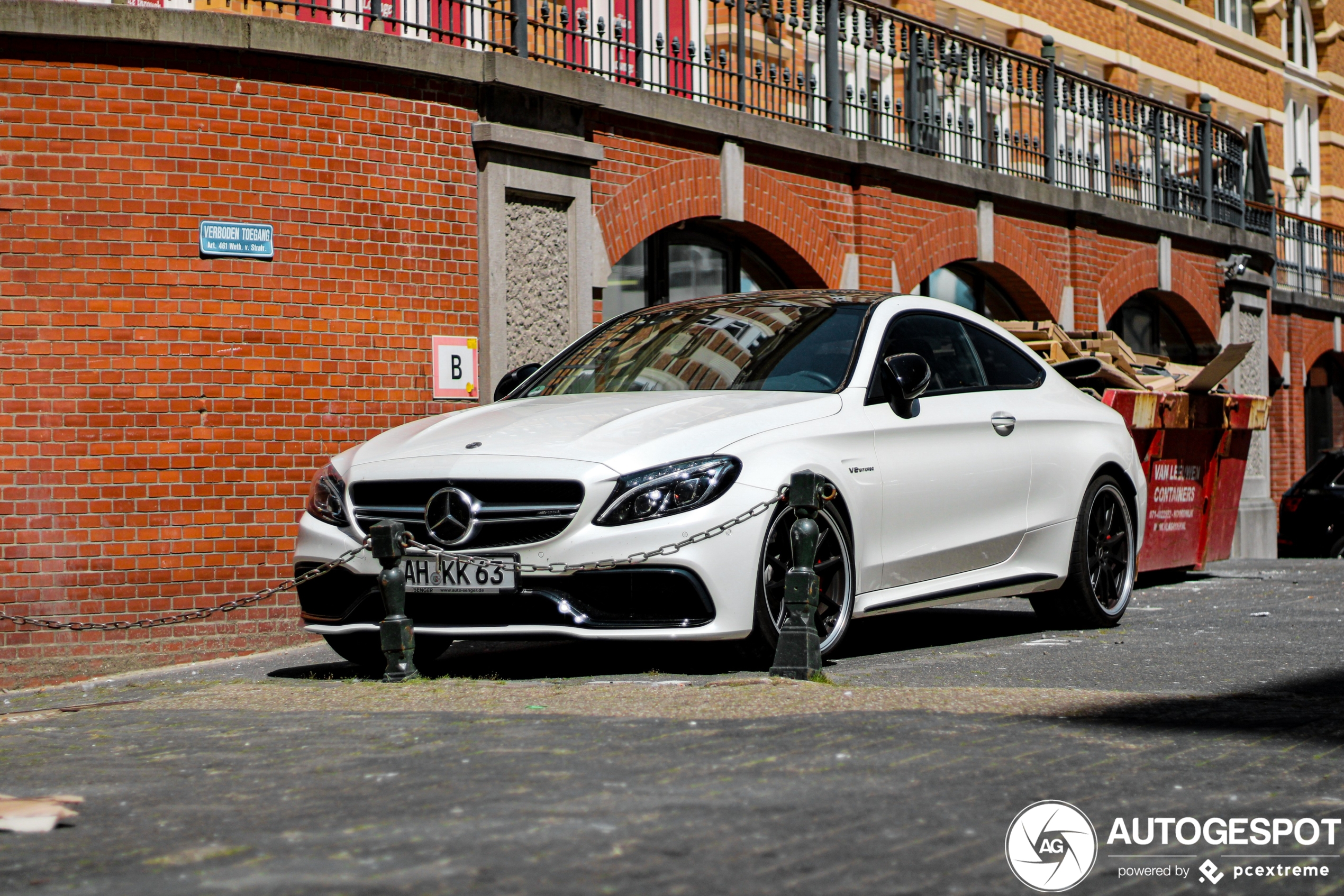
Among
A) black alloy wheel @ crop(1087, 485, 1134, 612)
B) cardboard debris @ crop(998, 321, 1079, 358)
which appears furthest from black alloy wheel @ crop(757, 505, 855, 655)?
cardboard debris @ crop(998, 321, 1079, 358)

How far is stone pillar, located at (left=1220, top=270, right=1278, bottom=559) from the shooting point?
20.9 m

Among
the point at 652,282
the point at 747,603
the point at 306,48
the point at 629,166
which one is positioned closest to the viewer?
the point at 747,603

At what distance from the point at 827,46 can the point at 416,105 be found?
5343 mm

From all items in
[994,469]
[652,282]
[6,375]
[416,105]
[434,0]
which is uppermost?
Answer: [434,0]

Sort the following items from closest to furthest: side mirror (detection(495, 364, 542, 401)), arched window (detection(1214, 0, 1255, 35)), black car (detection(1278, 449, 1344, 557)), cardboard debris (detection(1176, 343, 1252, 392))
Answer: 1. side mirror (detection(495, 364, 542, 401))
2. cardboard debris (detection(1176, 343, 1252, 392))
3. black car (detection(1278, 449, 1344, 557))
4. arched window (detection(1214, 0, 1255, 35))

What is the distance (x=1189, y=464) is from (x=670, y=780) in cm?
941

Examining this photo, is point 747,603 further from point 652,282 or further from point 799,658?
point 652,282

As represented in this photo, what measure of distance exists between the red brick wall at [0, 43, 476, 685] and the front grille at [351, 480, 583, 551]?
3479mm

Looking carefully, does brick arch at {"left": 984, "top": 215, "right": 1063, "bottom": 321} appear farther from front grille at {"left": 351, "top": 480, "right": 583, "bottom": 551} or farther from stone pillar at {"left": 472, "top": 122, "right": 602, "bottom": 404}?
front grille at {"left": 351, "top": 480, "right": 583, "bottom": 551}

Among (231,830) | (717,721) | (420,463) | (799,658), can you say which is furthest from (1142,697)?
(231,830)

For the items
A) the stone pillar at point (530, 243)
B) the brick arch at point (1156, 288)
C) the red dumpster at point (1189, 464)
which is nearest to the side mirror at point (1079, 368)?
the red dumpster at point (1189, 464)

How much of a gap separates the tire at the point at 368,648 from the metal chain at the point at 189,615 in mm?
317

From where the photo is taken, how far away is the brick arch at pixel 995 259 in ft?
53.2

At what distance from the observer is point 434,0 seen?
37.9 feet
